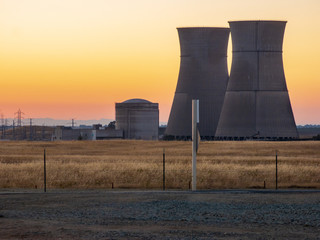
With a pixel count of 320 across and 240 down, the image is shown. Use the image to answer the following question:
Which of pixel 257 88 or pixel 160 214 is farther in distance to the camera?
pixel 257 88

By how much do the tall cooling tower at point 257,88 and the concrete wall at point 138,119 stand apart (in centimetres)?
3447

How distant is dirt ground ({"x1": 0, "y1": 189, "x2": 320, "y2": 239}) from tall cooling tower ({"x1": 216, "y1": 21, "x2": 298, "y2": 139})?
184 feet

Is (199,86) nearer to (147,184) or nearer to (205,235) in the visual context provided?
(147,184)

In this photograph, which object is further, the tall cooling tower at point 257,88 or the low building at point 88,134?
the low building at point 88,134

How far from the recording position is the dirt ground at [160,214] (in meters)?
12.7

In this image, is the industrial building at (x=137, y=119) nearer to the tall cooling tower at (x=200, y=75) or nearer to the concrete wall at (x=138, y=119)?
the concrete wall at (x=138, y=119)

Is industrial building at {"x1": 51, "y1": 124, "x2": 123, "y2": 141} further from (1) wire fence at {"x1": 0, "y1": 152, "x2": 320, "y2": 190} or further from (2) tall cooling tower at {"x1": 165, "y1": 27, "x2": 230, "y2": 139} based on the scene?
(1) wire fence at {"x1": 0, "y1": 152, "x2": 320, "y2": 190}

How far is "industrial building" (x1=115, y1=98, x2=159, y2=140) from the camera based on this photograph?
114 meters

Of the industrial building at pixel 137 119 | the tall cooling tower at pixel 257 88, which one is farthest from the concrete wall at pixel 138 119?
the tall cooling tower at pixel 257 88

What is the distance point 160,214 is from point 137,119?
98610 millimetres

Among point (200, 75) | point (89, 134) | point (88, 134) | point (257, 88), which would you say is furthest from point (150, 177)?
point (88, 134)

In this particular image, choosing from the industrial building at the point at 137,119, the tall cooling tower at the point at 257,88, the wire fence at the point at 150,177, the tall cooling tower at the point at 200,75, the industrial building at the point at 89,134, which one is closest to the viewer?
the wire fence at the point at 150,177

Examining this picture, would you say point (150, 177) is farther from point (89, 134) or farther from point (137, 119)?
point (89, 134)

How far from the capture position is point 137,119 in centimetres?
11394
